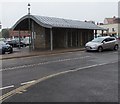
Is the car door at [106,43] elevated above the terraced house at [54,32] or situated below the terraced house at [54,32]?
below

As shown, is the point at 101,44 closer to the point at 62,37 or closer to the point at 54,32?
the point at 62,37

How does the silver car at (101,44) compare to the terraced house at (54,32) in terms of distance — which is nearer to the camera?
the silver car at (101,44)

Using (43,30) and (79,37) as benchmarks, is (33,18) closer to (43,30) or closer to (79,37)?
(43,30)

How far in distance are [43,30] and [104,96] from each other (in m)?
23.3

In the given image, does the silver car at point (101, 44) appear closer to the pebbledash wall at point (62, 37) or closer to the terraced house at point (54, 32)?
the terraced house at point (54, 32)

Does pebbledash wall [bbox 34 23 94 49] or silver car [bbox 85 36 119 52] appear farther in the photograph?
pebbledash wall [bbox 34 23 94 49]

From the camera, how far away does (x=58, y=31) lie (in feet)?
105

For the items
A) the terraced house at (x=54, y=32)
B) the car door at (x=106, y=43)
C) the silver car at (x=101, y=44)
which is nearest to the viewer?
the silver car at (x=101, y=44)

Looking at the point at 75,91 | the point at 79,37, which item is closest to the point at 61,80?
the point at 75,91

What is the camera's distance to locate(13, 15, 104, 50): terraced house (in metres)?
28.7

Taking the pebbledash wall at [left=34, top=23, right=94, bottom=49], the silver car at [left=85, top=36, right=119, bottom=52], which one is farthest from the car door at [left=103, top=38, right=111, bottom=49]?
the pebbledash wall at [left=34, top=23, right=94, bottom=49]

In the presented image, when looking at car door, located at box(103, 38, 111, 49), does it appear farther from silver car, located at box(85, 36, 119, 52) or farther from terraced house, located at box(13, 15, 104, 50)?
terraced house, located at box(13, 15, 104, 50)

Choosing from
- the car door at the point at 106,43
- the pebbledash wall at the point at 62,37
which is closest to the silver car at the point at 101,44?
the car door at the point at 106,43

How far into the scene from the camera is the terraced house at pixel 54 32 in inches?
1130
